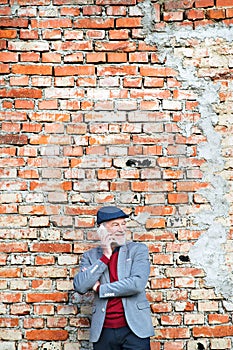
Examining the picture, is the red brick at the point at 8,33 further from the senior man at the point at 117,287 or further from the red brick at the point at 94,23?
the senior man at the point at 117,287

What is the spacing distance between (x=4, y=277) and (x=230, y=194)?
1569 mm

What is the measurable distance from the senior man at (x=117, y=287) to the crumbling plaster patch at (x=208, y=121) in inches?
21.4

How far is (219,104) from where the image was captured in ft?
12.4

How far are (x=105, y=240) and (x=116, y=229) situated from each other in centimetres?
9

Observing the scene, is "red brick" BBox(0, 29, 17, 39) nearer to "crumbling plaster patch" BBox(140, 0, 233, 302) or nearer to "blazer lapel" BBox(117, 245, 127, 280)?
"crumbling plaster patch" BBox(140, 0, 233, 302)

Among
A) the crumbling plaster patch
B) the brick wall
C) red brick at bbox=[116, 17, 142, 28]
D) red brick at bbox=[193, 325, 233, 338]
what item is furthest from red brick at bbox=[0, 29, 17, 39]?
red brick at bbox=[193, 325, 233, 338]

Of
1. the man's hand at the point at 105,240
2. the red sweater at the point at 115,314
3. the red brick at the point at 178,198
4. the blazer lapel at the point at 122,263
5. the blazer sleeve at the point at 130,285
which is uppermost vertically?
the red brick at the point at 178,198

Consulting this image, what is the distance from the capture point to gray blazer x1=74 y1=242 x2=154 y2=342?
125 inches

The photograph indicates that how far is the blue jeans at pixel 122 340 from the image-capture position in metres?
3.18

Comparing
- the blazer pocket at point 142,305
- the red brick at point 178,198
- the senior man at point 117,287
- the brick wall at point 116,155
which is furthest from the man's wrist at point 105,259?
the red brick at point 178,198

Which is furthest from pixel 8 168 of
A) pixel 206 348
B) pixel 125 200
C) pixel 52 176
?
pixel 206 348

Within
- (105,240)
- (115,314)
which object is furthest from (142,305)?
(105,240)

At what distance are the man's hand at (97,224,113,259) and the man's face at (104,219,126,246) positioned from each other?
21 millimetres

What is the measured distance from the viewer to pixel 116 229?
336 cm
